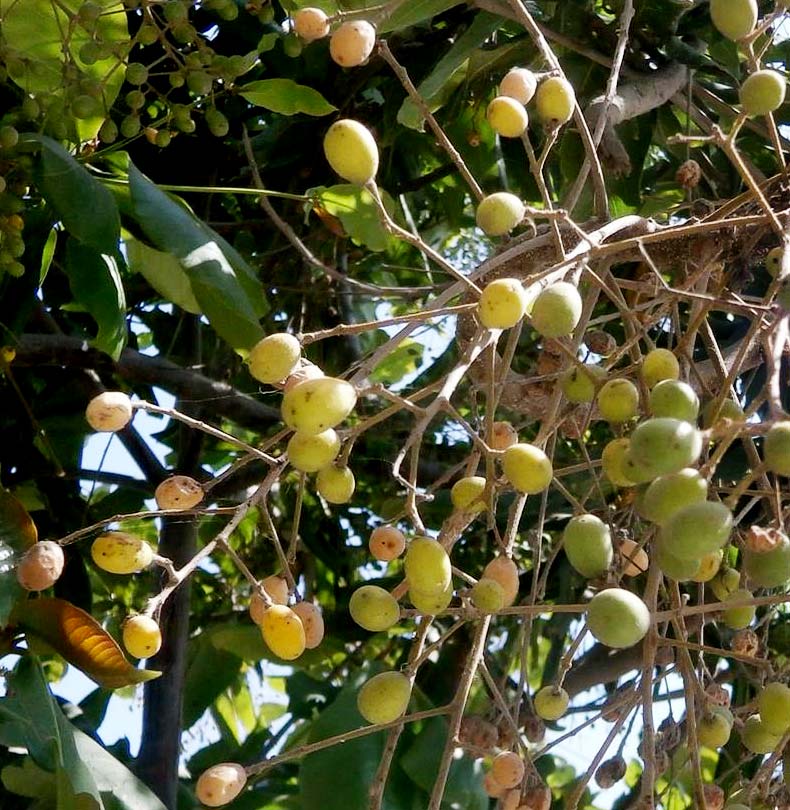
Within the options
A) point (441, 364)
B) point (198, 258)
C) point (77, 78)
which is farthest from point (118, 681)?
point (441, 364)

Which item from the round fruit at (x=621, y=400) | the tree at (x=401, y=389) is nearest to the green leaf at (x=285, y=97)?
the tree at (x=401, y=389)

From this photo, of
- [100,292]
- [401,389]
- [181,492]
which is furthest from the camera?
[401,389]

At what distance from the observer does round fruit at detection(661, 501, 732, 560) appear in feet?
1.72

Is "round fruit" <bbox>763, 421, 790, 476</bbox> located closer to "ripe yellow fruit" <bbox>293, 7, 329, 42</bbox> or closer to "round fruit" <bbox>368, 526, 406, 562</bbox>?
"round fruit" <bbox>368, 526, 406, 562</bbox>

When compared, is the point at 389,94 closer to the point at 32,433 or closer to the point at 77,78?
the point at 77,78

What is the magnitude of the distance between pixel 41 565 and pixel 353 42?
1.19 feet

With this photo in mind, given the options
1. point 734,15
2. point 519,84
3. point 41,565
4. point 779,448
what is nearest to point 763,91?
point 734,15

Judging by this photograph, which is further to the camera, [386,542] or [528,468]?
[386,542]

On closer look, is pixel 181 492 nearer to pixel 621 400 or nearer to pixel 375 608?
pixel 375 608

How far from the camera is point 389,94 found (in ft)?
5.41

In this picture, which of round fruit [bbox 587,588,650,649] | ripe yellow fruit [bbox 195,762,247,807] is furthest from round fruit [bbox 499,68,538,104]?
ripe yellow fruit [bbox 195,762,247,807]

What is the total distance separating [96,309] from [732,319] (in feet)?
2.68

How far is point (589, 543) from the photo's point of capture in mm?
640

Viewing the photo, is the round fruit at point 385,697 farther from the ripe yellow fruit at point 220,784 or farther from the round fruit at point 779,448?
the round fruit at point 779,448
